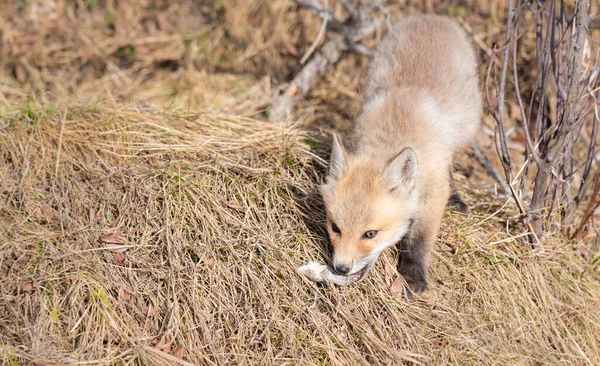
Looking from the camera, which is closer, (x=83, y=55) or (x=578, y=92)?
(x=578, y=92)

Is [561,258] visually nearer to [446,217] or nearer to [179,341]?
[446,217]

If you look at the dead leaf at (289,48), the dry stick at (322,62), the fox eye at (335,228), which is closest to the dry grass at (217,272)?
the fox eye at (335,228)

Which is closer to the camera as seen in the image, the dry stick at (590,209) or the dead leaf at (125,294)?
the dead leaf at (125,294)

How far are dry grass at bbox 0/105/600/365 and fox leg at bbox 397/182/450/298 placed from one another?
11 cm

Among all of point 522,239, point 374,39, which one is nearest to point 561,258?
point 522,239

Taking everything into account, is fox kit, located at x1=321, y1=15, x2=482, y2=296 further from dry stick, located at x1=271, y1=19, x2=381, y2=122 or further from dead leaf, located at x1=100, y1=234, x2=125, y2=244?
dead leaf, located at x1=100, y1=234, x2=125, y2=244

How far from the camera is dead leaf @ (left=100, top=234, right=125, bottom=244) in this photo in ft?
11.6

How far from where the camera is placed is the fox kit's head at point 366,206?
10.6 feet

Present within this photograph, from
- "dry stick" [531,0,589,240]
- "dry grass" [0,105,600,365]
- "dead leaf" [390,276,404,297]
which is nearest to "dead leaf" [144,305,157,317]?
"dry grass" [0,105,600,365]

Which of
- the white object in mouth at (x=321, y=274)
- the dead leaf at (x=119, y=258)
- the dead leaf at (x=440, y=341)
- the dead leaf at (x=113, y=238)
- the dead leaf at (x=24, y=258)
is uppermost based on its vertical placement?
the dead leaf at (x=24, y=258)

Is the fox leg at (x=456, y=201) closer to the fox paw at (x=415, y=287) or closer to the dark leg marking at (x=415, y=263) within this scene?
the dark leg marking at (x=415, y=263)

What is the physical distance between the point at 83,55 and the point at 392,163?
180 inches

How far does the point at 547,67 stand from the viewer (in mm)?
3859

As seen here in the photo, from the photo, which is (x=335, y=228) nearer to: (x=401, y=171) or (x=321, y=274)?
(x=321, y=274)
